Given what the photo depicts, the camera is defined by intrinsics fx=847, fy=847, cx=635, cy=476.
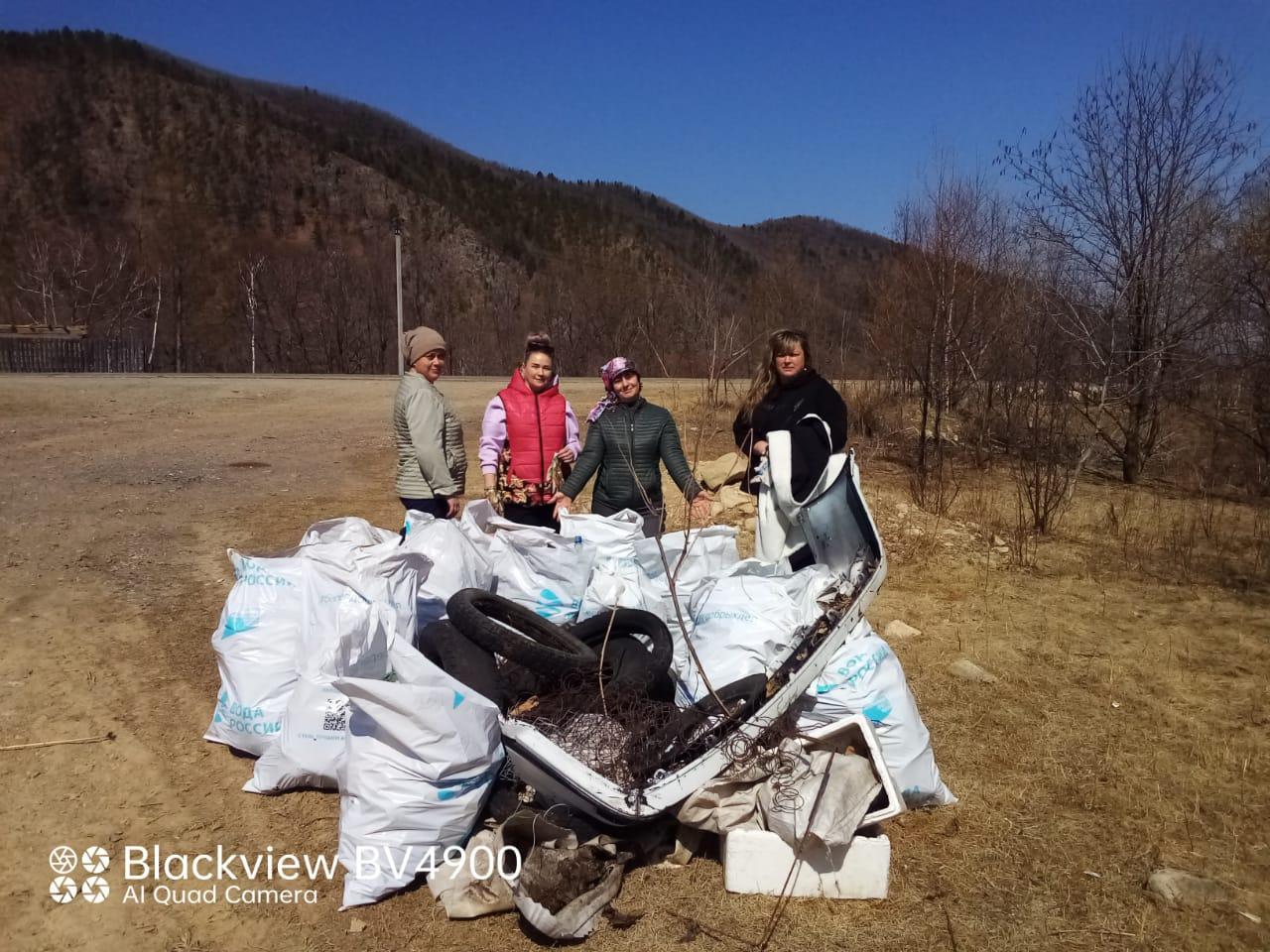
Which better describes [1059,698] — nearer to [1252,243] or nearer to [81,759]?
[81,759]

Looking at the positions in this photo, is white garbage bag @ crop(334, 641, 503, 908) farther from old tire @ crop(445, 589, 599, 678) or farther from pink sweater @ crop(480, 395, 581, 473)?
pink sweater @ crop(480, 395, 581, 473)

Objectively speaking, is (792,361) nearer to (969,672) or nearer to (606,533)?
(606,533)

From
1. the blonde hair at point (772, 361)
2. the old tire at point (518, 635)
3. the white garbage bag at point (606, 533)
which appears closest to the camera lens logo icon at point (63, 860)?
the old tire at point (518, 635)

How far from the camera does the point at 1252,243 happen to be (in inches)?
360

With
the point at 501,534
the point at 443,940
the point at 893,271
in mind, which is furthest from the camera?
the point at 893,271

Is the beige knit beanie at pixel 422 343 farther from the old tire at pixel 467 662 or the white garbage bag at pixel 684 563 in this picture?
the old tire at pixel 467 662

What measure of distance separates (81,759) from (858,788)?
9.53 feet

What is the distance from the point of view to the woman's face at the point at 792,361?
4.24 m

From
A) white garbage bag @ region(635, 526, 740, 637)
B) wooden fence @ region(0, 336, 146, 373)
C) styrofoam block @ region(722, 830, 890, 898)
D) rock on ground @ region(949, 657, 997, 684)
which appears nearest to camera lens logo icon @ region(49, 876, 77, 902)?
styrofoam block @ region(722, 830, 890, 898)

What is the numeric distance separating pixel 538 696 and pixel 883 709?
1227 millimetres

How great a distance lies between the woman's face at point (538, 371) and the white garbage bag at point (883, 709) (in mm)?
2029

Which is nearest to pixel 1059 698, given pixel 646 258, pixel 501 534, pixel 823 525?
pixel 823 525

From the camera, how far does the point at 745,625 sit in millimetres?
3205

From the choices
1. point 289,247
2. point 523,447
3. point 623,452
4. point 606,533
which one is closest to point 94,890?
point 606,533
